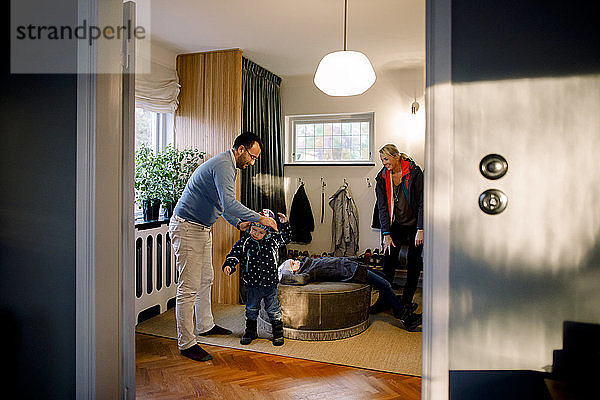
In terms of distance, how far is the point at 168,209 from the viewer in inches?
157

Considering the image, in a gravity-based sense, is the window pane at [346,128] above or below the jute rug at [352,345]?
above

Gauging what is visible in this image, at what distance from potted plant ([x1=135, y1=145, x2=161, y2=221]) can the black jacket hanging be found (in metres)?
2.07

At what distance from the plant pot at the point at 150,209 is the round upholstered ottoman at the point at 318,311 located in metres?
1.33

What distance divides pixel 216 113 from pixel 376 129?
6.54 ft

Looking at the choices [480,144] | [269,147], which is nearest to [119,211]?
[480,144]

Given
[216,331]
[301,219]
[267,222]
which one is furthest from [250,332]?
[301,219]

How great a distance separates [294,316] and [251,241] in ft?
2.16

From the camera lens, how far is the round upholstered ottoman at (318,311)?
322cm

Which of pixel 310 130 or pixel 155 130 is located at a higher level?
pixel 310 130

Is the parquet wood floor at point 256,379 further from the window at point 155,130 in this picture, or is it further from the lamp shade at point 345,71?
the window at point 155,130

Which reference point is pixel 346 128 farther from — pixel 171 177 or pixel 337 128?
pixel 171 177

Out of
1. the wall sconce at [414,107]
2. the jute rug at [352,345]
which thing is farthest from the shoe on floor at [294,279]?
the wall sconce at [414,107]

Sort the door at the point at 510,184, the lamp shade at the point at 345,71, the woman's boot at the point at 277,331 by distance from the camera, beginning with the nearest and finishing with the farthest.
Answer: the door at the point at 510,184, the lamp shade at the point at 345,71, the woman's boot at the point at 277,331

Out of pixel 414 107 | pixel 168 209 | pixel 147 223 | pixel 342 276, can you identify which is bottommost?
pixel 342 276
